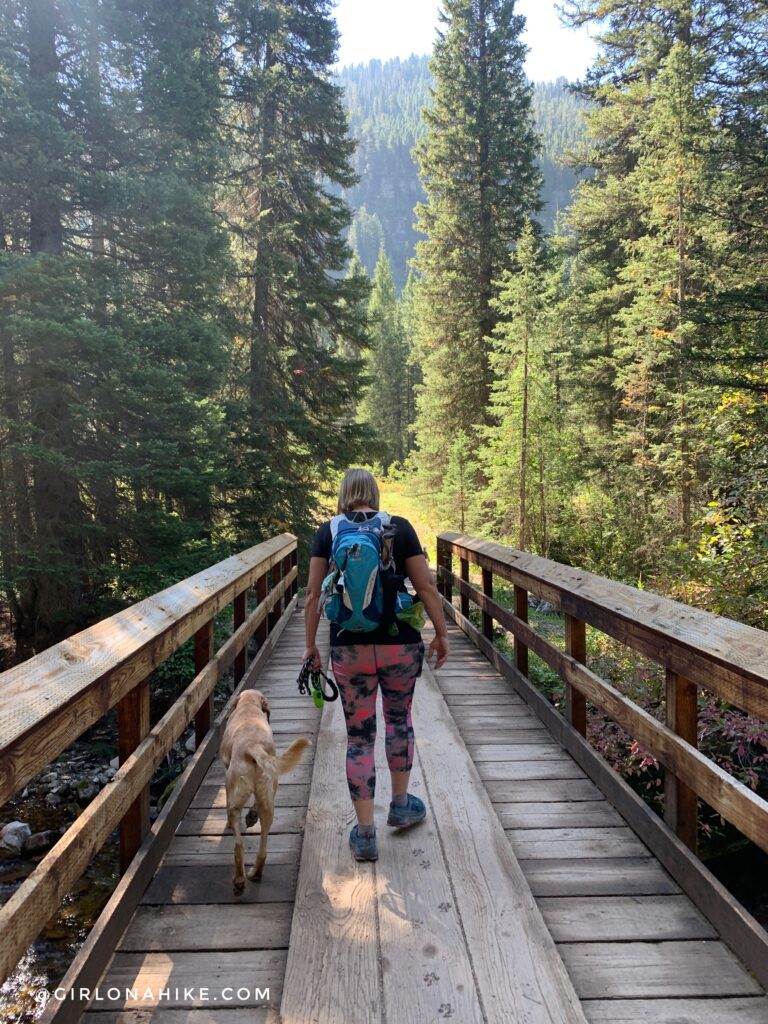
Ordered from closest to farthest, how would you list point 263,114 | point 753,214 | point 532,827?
point 532,827 → point 753,214 → point 263,114

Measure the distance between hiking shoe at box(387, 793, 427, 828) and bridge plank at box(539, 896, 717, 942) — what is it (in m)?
0.71

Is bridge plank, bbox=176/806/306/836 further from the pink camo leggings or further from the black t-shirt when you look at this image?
the black t-shirt

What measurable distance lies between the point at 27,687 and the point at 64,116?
10.5 meters

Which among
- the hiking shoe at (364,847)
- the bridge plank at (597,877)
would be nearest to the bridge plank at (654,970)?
the bridge plank at (597,877)

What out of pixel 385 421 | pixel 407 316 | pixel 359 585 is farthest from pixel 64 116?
pixel 407 316

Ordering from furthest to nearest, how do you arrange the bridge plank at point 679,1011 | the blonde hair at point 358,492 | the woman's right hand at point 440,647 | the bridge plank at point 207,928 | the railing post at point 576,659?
the railing post at point 576,659, the woman's right hand at point 440,647, the blonde hair at point 358,492, the bridge plank at point 207,928, the bridge plank at point 679,1011

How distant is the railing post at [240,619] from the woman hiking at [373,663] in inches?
89.7

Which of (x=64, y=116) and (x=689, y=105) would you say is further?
(x=689, y=105)

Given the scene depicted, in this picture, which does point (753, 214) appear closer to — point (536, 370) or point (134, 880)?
point (536, 370)

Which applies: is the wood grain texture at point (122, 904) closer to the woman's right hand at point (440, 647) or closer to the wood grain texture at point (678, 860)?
the woman's right hand at point (440, 647)

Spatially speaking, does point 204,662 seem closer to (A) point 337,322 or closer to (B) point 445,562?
(B) point 445,562

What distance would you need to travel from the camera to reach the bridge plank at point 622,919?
7.82ft

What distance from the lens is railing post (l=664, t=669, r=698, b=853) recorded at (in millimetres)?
2678

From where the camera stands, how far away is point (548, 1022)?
1.91m
